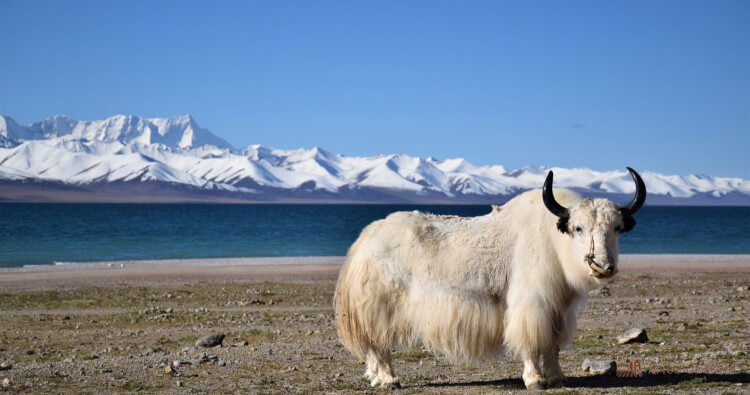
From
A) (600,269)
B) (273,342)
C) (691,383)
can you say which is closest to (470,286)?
(600,269)

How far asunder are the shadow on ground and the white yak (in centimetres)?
39

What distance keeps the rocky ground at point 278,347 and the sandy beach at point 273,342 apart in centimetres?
2

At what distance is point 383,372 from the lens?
26.8ft

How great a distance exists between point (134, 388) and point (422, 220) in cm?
369

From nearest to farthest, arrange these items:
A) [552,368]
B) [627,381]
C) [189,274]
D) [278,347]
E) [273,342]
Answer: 1. [552,368]
2. [627,381]
3. [278,347]
4. [273,342]
5. [189,274]

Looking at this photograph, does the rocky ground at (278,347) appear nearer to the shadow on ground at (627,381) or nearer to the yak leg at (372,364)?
the shadow on ground at (627,381)

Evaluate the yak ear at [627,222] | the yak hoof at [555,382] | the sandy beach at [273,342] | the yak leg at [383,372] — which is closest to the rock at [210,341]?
the sandy beach at [273,342]

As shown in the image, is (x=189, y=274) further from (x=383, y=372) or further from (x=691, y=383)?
(x=691, y=383)

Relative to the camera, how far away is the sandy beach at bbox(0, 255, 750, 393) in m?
8.54

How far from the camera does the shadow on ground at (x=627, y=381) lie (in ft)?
25.7

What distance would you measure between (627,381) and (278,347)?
5156 millimetres

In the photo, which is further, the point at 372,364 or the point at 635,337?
the point at 635,337

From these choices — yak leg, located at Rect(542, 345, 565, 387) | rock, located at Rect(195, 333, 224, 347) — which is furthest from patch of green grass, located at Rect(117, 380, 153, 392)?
yak leg, located at Rect(542, 345, 565, 387)

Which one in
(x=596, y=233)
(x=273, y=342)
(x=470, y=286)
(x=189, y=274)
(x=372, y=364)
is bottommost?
(x=189, y=274)
